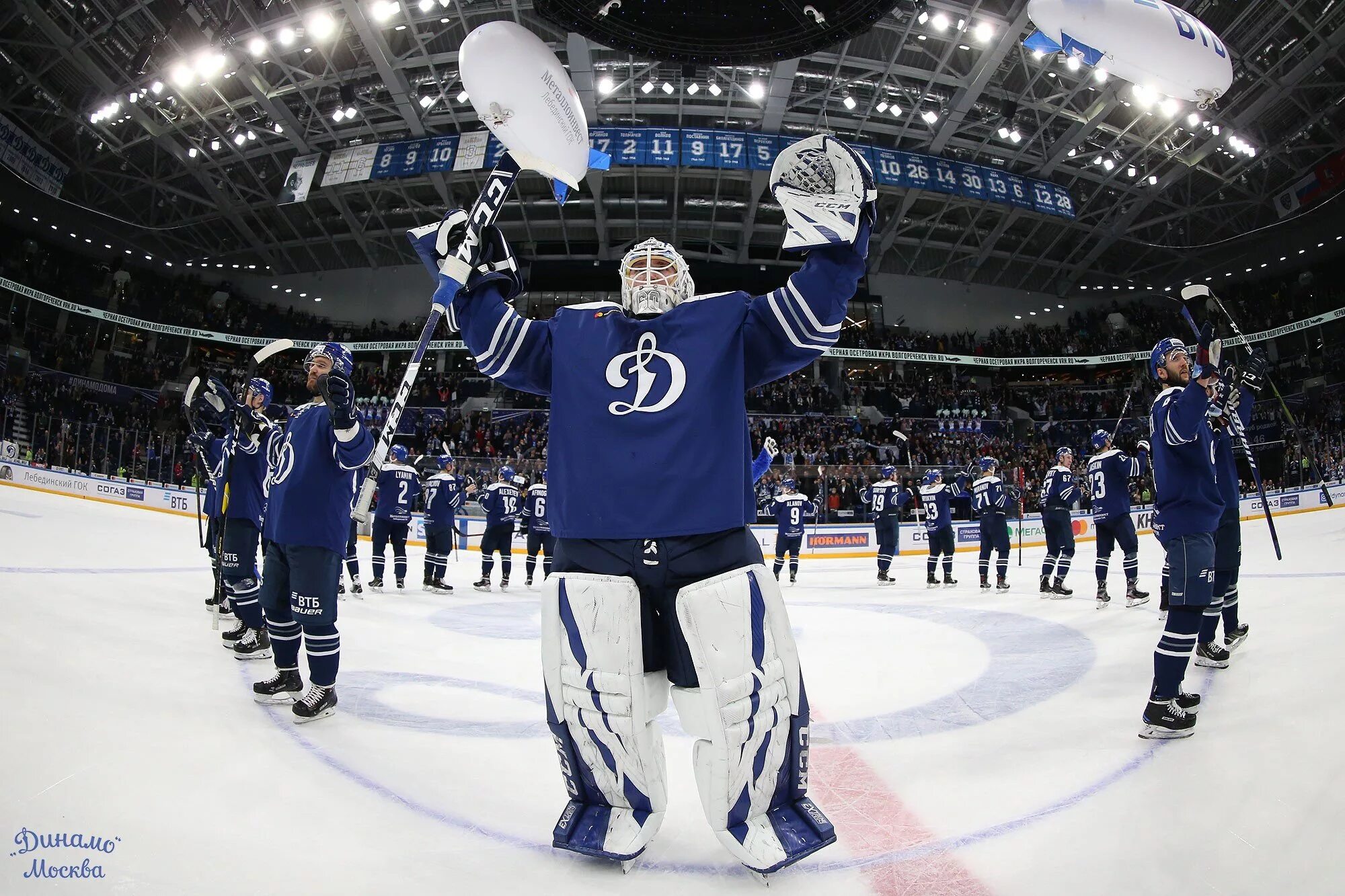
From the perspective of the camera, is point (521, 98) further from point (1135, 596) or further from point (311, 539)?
point (1135, 596)

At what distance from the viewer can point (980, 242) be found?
2616 centimetres

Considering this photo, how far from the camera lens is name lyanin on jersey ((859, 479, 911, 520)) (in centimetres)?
1141

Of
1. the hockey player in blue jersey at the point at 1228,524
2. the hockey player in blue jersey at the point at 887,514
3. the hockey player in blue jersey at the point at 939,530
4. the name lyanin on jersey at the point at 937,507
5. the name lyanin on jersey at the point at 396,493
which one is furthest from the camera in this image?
the hockey player in blue jersey at the point at 887,514

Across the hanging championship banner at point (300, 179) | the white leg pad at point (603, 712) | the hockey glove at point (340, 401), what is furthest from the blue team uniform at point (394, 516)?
the hanging championship banner at point (300, 179)

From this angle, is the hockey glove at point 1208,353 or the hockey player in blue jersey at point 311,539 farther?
the hockey glove at point 1208,353

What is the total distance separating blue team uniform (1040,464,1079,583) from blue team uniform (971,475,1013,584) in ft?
2.27

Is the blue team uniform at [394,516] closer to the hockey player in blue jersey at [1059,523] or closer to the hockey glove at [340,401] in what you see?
the hockey glove at [340,401]

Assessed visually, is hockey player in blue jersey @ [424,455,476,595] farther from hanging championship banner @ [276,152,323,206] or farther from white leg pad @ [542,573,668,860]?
hanging championship banner @ [276,152,323,206]

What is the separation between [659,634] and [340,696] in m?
2.31

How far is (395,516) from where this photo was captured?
930 centimetres

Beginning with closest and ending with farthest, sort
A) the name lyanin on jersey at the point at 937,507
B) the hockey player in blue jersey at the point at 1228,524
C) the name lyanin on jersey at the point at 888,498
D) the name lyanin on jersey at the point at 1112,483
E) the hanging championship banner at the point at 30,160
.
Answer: the hockey player in blue jersey at the point at 1228,524 < the name lyanin on jersey at the point at 1112,483 < the name lyanin on jersey at the point at 937,507 < the name lyanin on jersey at the point at 888,498 < the hanging championship banner at the point at 30,160

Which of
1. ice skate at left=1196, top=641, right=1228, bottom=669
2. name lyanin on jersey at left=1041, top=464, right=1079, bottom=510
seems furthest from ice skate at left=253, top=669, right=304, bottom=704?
name lyanin on jersey at left=1041, top=464, right=1079, bottom=510

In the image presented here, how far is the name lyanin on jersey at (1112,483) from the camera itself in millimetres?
7672

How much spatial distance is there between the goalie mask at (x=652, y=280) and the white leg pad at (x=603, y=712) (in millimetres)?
874
